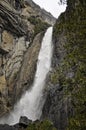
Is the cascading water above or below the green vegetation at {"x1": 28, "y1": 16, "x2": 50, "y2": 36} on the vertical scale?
below

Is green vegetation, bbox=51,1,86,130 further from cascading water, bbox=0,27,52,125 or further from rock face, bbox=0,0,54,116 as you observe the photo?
rock face, bbox=0,0,54,116

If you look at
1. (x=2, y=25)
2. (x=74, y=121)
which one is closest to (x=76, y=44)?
(x=74, y=121)

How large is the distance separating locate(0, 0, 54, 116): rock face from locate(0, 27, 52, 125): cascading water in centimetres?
95

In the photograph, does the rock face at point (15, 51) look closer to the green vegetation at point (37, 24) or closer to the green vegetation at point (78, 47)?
the green vegetation at point (37, 24)

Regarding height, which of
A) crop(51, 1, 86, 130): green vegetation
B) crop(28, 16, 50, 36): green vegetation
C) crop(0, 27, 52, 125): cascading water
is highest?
crop(28, 16, 50, 36): green vegetation

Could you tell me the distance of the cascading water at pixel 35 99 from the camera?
126 ft

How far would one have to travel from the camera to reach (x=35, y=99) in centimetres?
4006

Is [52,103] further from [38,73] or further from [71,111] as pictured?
[38,73]

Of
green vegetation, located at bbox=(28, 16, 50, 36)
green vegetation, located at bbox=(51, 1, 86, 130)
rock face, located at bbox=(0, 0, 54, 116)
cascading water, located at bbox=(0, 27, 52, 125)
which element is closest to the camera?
green vegetation, located at bbox=(51, 1, 86, 130)

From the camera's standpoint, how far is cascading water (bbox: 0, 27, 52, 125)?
38513 millimetres

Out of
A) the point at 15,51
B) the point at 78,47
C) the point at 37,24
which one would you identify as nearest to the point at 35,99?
the point at 15,51

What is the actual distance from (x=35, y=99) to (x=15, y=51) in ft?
37.0

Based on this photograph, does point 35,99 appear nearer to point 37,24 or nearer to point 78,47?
point 37,24

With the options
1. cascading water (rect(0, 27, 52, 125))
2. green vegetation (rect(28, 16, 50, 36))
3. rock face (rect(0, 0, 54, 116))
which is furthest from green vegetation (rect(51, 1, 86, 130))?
green vegetation (rect(28, 16, 50, 36))
